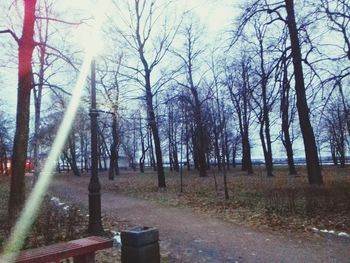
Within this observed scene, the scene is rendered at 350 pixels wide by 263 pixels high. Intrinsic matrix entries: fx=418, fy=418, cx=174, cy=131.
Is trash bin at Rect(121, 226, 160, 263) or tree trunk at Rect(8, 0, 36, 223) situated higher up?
tree trunk at Rect(8, 0, 36, 223)

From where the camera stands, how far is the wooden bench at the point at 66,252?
538 cm

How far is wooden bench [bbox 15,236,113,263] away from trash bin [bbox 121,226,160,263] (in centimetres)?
28

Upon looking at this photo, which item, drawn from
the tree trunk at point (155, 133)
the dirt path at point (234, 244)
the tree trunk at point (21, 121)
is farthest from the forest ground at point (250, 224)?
the tree trunk at point (155, 133)

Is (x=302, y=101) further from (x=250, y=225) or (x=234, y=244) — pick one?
(x=234, y=244)

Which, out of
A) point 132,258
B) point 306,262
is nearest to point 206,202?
point 306,262

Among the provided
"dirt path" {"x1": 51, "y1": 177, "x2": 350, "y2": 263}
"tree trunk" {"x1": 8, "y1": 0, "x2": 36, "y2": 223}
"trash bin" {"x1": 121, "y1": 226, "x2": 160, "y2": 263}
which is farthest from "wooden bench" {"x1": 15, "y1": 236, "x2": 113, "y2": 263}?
"tree trunk" {"x1": 8, "y1": 0, "x2": 36, "y2": 223}

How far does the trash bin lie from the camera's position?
6.19 m

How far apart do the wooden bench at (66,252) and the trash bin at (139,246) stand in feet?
0.92

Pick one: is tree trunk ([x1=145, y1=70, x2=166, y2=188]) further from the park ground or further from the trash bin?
the trash bin

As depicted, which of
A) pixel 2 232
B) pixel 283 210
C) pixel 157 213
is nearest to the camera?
pixel 2 232

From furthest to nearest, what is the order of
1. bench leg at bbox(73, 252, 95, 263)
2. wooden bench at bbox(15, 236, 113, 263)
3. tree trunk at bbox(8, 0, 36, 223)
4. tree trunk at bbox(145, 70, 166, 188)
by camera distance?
tree trunk at bbox(145, 70, 166, 188) → tree trunk at bbox(8, 0, 36, 223) → bench leg at bbox(73, 252, 95, 263) → wooden bench at bbox(15, 236, 113, 263)

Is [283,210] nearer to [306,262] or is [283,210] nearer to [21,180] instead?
[306,262]

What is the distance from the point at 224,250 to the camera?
818 cm

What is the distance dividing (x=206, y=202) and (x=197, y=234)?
582 centimetres
